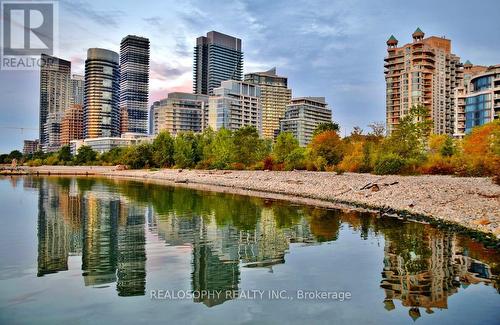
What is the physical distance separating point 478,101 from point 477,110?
6.51 feet

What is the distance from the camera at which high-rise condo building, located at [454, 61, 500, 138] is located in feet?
283

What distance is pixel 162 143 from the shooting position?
115625mm

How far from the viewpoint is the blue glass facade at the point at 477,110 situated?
286 ft

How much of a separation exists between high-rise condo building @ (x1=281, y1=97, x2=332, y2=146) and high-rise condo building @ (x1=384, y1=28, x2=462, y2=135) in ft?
215

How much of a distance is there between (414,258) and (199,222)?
1571 cm

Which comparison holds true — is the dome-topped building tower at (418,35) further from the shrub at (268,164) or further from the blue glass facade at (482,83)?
the shrub at (268,164)

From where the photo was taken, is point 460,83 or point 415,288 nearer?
point 415,288

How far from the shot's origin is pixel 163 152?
11200 cm

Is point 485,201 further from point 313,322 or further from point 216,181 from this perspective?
point 216,181

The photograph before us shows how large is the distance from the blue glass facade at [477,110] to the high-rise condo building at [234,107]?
326 ft

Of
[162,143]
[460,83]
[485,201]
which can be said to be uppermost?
[460,83]

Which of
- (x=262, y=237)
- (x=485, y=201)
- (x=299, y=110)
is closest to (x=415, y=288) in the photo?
(x=262, y=237)

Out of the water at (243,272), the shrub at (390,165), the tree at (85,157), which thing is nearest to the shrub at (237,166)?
the shrub at (390,165)

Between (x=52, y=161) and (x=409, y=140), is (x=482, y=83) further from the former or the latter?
(x=52, y=161)
